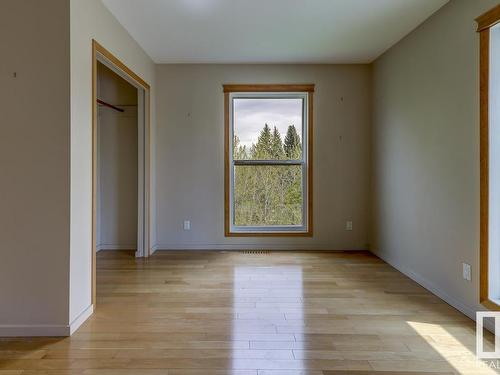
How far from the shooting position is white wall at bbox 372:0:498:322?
9.03 feet

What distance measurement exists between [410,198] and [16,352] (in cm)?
374

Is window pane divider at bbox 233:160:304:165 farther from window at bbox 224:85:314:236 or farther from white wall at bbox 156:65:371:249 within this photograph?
white wall at bbox 156:65:371:249

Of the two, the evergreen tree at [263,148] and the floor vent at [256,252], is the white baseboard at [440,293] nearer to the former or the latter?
the floor vent at [256,252]

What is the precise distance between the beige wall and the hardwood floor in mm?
256

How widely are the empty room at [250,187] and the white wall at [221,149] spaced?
0.09 feet

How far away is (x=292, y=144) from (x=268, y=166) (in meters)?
0.48

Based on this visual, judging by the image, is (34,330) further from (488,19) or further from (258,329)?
(488,19)

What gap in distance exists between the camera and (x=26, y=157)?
2.37 meters

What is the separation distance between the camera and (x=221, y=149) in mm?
4957

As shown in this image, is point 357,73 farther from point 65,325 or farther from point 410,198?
point 65,325

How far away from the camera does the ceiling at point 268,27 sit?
3.18m

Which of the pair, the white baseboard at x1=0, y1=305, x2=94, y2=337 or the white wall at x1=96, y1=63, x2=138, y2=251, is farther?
the white wall at x1=96, y1=63, x2=138, y2=251

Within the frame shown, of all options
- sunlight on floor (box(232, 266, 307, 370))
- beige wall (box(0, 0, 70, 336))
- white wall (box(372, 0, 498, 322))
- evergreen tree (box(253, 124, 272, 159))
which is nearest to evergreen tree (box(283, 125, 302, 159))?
evergreen tree (box(253, 124, 272, 159))

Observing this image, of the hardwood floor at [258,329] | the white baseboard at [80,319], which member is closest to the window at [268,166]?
the hardwood floor at [258,329]
